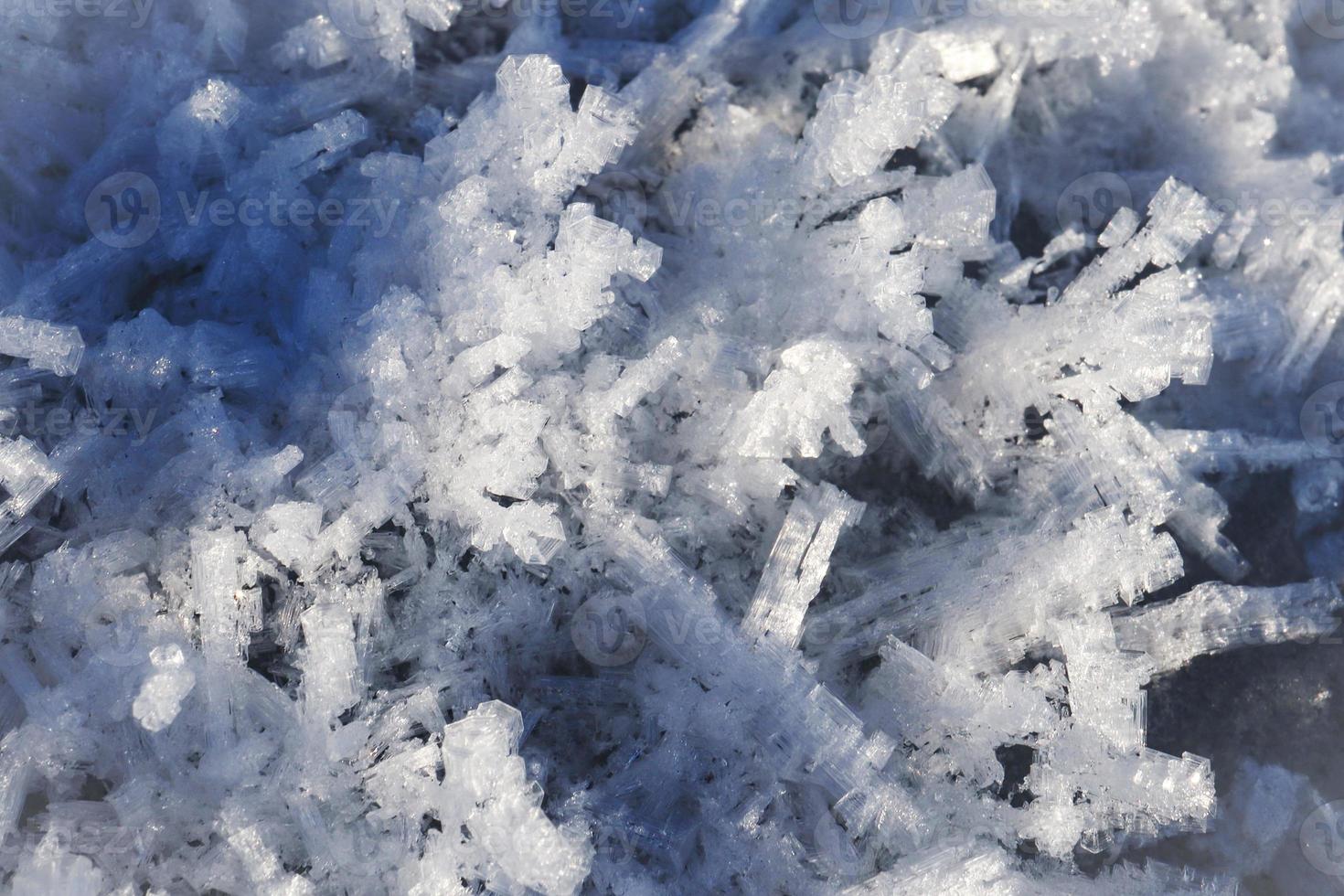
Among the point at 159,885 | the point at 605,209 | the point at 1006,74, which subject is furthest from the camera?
the point at 1006,74

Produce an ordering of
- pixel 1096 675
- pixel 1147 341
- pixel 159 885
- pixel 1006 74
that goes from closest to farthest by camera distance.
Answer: pixel 159 885, pixel 1096 675, pixel 1147 341, pixel 1006 74

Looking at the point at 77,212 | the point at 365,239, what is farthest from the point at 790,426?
the point at 77,212

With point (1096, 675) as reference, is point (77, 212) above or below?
above

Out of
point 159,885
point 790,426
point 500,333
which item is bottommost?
point 159,885

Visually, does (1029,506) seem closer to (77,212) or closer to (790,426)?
(790,426)

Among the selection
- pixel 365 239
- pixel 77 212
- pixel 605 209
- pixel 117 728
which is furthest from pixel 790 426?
pixel 77 212

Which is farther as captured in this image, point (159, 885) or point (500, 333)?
point (500, 333)
